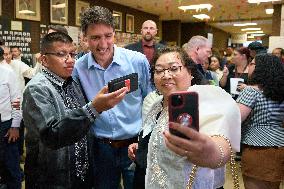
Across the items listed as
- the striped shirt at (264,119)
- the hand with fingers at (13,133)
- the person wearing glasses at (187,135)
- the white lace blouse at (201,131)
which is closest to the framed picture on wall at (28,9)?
the hand with fingers at (13,133)

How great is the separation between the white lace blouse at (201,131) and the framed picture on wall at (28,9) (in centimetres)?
648

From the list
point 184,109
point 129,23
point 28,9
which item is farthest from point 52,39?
point 129,23

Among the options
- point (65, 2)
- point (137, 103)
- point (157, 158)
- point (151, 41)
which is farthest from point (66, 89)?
point (65, 2)

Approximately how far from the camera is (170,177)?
A: 1.21 metres

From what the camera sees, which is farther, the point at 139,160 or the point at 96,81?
the point at 96,81

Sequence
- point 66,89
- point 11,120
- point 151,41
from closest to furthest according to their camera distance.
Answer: point 66,89
point 11,120
point 151,41

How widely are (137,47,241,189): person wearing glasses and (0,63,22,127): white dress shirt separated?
2.11m

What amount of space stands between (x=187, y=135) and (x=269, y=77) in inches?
79.6

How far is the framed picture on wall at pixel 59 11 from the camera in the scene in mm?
8055

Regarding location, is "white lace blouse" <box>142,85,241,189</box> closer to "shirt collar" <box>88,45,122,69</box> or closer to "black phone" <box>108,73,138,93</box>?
"black phone" <box>108,73,138,93</box>

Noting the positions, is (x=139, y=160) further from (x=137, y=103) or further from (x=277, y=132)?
(x=277, y=132)

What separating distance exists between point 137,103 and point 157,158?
2.84 feet

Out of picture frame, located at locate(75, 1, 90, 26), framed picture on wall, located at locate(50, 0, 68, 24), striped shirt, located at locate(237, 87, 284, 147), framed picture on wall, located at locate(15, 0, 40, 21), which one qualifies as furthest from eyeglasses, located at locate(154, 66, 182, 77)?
picture frame, located at locate(75, 1, 90, 26)

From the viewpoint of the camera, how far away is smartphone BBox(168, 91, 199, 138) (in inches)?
28.4
